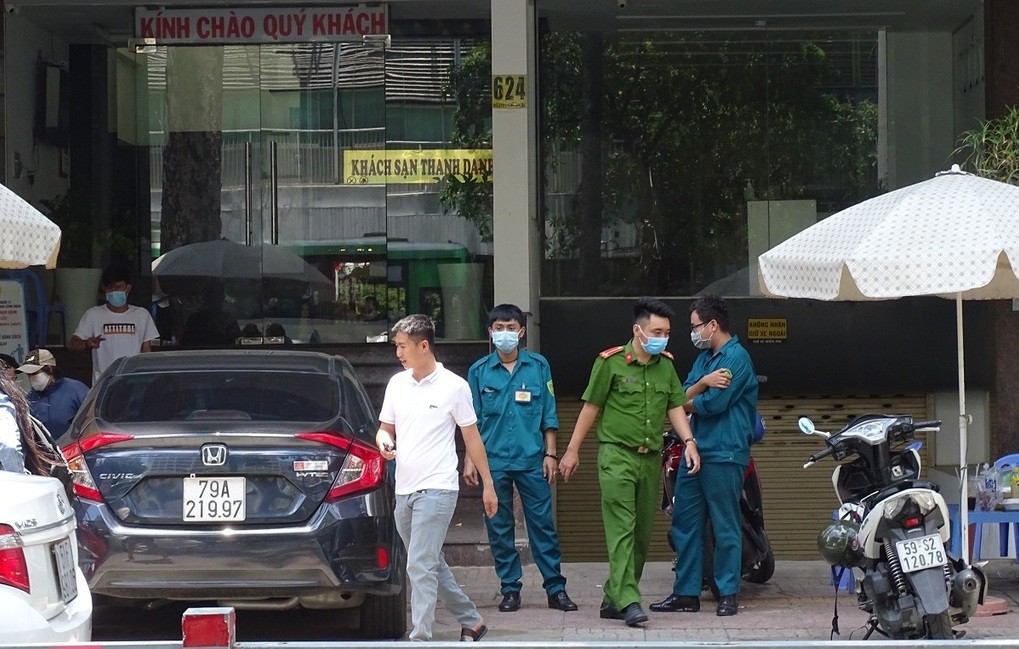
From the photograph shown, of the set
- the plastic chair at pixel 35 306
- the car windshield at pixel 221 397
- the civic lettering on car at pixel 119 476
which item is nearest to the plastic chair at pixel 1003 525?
the car windshield at pixel 221 397

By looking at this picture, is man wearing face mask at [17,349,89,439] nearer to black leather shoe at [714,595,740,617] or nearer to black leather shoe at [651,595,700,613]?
black leather shoe at [651,595,700,613]

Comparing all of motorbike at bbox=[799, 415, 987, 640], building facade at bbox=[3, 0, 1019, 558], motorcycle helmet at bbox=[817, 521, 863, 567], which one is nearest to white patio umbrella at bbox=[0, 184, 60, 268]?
building facade at bbox=[3, 0, 1019, 558]

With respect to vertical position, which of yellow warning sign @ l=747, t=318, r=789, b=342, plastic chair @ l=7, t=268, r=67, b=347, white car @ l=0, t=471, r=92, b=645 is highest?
plastic chair @ l=7, t=268, r=67, b=347

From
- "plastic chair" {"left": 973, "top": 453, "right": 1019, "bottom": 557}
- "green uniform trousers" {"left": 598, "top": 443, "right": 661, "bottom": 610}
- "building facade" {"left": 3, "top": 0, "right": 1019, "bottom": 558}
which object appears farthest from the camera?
"building facade" {"left": 3, "top": 0, "right": 1019, "bottom": 558}

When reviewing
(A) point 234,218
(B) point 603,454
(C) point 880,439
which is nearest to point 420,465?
(B) point 603,454

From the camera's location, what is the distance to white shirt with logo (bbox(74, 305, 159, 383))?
11.6 metres

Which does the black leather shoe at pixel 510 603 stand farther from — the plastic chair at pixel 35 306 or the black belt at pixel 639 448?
the plastic chair at pixel 35 306

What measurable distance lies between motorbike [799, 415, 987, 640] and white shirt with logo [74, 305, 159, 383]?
6.84 m

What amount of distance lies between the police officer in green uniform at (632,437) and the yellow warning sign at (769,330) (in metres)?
4.27

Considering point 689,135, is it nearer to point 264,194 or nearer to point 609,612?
point 264,194

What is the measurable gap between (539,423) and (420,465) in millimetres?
1591

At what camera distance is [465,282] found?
1338 centimetres

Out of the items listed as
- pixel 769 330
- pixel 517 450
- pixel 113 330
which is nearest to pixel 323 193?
pixel 113 330

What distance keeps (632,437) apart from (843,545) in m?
1.57
